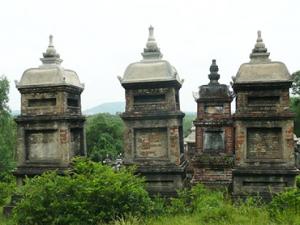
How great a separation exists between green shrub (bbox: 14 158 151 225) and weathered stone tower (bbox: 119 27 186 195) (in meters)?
2.17

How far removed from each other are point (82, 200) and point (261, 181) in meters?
5.74

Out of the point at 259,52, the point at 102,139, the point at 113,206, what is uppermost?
the point at 259,52

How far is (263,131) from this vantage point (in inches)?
525

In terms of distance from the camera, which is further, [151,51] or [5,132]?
[5,132]

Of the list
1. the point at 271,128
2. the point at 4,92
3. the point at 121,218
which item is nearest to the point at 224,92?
the point at 271,128

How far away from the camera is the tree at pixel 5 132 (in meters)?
33.3

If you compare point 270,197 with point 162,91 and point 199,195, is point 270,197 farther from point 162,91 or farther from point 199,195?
point 162,91

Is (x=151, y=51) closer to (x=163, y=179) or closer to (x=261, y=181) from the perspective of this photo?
(x=163, y=179)

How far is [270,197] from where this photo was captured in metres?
13.1

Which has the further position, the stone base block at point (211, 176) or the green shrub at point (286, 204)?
the stone base block at point (211, 176)

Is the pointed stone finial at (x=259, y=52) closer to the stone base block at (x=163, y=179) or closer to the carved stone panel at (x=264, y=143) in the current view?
the carved stone panel at (x=264, y=143)

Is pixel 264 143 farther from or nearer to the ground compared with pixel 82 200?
farther from the ground

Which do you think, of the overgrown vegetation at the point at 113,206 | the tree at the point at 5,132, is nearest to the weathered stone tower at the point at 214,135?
the overgrown vegetation at the point at 113,206

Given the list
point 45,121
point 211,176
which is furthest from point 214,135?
point 45,121
